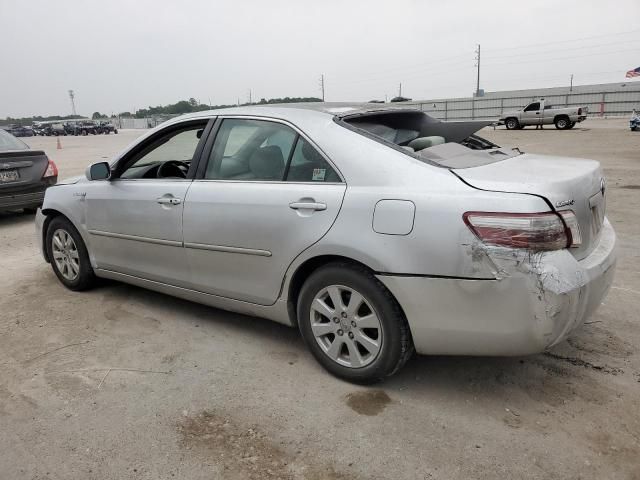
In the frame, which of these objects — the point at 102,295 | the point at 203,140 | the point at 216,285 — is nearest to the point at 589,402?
the point at 216,285

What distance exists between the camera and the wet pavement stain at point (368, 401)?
278 cm

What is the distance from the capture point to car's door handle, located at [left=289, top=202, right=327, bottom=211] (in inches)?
116

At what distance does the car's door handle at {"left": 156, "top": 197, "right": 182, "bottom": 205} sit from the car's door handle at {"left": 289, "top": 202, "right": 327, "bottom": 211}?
987mm

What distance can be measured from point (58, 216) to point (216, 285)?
2047 mm

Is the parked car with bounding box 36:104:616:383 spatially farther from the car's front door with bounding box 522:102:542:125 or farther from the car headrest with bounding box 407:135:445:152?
the car's front door with bounding box 522:102:542:125

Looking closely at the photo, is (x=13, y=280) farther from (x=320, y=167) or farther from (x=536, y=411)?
(x=536, y=411)

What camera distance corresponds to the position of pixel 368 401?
9.41 feet

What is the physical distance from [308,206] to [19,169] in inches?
265

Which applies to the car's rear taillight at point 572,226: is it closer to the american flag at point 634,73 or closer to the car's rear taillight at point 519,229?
the car's rear taillight at point 519,229

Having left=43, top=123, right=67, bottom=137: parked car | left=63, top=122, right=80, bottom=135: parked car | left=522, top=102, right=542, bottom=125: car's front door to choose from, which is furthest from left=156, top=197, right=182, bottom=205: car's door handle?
left=43, top=123, right=67, bottom=137: parked car

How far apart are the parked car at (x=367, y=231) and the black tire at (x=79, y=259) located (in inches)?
20.4

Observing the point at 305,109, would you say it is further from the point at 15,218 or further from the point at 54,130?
the point at 54,130

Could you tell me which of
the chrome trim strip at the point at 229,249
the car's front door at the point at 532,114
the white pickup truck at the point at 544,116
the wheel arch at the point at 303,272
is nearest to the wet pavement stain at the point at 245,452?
the wheel arch at the point at 303,272

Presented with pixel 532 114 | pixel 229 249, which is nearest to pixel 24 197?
pixel 229 249
